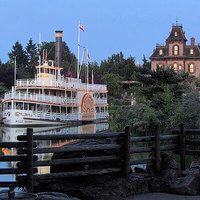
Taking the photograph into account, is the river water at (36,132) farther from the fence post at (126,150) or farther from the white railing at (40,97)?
the white railing at (40,97)

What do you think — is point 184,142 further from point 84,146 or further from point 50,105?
point 50,105

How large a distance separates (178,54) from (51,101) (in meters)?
26.2

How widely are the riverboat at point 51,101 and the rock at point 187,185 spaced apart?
32.9 metres

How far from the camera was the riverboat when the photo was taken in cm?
4119

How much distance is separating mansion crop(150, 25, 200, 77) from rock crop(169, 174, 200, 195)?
174 feet

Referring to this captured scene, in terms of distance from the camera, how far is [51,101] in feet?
145

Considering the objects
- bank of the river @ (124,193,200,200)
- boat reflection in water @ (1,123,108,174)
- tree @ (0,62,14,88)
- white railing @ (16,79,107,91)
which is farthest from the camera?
tree @ (0,62,14,88)

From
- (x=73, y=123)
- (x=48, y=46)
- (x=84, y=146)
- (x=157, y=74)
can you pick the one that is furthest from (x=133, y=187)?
(x=48, y=46)

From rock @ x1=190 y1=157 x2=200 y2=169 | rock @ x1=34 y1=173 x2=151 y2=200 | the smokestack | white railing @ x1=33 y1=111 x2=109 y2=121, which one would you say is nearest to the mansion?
the smokestack

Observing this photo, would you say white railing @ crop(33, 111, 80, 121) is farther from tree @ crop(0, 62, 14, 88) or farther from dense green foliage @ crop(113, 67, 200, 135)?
tree @ crop(0, 62, 14, 88)

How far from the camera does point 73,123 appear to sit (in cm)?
4734

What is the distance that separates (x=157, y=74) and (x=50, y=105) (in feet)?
51.3

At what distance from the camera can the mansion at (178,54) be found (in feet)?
201

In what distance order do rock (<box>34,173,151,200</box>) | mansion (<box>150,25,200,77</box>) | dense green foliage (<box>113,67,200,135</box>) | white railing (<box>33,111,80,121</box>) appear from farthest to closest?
mansion (<box>150,25,200,77</box>) < white railing (<box>33,111,80,121</box>) < dense green foliage (<box>113,67,200,135</box>) < rock (<box>34,173,151,200</box>)
